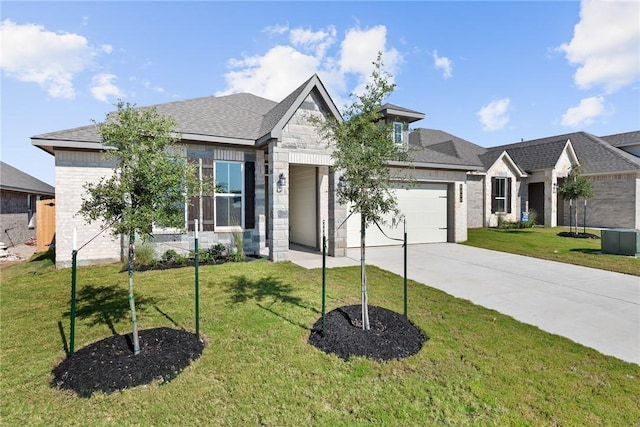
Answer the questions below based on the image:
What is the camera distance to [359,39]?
11.8 meters

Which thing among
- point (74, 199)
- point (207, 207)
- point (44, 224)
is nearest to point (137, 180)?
point (207, 207)

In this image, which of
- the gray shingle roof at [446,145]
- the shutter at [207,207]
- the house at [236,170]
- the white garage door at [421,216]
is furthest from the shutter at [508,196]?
the shutter at [207,207]

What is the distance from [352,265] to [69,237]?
335 inches

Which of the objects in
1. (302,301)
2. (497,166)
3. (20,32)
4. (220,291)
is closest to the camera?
(302,301)

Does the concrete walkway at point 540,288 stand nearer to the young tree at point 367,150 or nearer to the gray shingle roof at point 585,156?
the young tree at point 367,150

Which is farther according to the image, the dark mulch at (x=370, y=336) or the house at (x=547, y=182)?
the house at (x=547, y=182)

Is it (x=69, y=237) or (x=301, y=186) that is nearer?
(x=69, y=237)

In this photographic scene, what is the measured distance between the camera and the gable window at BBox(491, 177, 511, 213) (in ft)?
66.4

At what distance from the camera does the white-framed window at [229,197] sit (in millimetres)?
10055

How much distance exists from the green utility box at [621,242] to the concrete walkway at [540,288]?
327 cm

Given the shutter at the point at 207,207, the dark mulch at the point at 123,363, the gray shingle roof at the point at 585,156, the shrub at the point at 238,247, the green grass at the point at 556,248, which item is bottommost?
the dark mulch at the point at 123,363

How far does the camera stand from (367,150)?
4270 millimetres

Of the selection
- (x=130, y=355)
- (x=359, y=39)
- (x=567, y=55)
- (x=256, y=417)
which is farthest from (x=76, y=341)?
(x=567, y=55)

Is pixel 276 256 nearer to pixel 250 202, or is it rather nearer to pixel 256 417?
pixel 250 202
